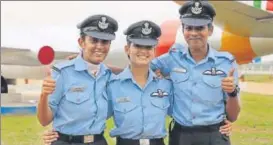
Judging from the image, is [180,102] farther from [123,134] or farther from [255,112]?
[255,112]

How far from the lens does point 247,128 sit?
4.42 m

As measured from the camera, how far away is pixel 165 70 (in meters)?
2.43

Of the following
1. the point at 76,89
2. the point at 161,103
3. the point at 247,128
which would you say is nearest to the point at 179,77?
the point at 161,103

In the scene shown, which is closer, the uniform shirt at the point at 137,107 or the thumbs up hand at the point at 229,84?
the thumbs up hand at the point at 229,84

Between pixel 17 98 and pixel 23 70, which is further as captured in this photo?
pixel 23 70

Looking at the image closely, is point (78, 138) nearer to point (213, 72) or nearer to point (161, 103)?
point (161, 103)

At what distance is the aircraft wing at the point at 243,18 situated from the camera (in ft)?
14.7

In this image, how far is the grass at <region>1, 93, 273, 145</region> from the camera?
3661mm

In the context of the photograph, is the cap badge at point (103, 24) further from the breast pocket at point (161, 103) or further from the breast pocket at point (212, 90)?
the breast pocket at point (212, 90)

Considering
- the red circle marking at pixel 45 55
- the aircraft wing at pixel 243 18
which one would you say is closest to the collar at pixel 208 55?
the red circle marking at pixel 45 55

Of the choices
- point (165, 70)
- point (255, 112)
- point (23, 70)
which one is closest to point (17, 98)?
Answer: point (23, 70)

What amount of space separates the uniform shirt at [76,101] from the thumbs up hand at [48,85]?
17 centimetres

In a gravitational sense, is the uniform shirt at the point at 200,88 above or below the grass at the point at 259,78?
above

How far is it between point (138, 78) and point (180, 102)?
25cm
